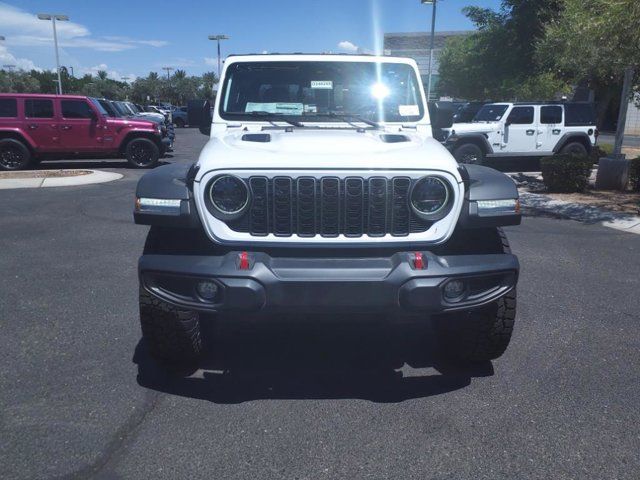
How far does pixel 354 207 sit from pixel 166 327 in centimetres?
132

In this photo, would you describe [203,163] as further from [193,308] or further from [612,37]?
[612,37]

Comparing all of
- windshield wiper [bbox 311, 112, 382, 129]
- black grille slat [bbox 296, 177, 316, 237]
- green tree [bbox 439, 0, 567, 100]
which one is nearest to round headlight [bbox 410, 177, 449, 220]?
black grille slat [bbox 296, 177, 316, 237]

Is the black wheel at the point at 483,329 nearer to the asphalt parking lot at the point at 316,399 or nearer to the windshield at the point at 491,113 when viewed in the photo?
the asphalt parking lot at the point at 316,399

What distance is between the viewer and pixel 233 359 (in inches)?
157

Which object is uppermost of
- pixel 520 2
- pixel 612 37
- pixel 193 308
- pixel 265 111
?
pixel 520 2

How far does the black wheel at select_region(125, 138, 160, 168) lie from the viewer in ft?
50.6

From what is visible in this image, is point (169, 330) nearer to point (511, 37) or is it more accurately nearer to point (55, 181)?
point (55, 181)

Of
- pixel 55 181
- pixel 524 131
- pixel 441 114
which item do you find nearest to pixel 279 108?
pixel 441 114

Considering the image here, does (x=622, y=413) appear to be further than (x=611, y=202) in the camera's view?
No

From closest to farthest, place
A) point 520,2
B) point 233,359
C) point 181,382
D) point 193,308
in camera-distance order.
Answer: point 193,308 → point 181,382 → point 233,359 → point 520,2

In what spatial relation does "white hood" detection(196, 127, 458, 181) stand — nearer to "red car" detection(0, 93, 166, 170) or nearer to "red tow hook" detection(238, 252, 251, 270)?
"red tow hook" detection(238, 252, 251, 270)

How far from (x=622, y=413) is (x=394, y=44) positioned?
204 ft

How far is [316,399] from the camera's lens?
347 centimetres

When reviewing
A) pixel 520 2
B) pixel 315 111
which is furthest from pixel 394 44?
pixel 315 111
